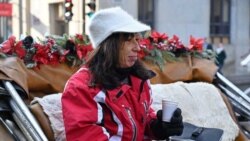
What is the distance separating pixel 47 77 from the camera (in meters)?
4.12

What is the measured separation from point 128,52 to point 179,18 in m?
19.7

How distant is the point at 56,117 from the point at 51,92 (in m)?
0.57

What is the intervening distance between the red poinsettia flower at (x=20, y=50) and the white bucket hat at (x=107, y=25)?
1142mm

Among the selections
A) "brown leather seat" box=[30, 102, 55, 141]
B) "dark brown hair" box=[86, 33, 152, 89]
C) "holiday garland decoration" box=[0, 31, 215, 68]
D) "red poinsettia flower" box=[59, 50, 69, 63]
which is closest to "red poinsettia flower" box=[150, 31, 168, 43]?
"holiday garland decoration" box=[0, 31, 215, 68]

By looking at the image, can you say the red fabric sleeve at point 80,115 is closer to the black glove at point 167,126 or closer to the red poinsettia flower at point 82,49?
the black glove at point 167,126

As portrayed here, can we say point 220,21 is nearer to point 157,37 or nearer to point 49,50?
point 157,37

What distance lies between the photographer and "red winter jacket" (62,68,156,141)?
2.85 metres

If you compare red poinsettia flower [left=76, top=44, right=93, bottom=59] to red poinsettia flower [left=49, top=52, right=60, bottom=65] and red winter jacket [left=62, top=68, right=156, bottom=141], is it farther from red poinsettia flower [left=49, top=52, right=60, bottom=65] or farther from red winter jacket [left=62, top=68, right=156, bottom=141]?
red winter jacket [left=62, top=68, right=156, bottom=141]

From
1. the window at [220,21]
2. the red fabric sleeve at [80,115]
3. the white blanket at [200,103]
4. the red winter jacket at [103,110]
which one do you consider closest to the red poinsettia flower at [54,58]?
the white blanket at [200,103]

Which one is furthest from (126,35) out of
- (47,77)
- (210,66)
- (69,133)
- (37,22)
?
(37,22)

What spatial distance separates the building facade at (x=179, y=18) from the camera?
22.4 metres

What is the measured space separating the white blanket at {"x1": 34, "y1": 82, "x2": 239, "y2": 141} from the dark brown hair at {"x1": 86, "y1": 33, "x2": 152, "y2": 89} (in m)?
1.34

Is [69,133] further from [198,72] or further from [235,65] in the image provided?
[235,65]

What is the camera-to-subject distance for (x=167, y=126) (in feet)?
10.2
